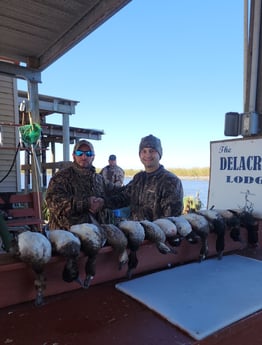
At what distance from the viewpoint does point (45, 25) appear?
317 cm

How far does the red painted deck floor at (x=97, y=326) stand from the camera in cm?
111

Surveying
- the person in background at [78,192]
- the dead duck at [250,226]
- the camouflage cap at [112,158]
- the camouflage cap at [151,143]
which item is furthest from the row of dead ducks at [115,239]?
the camouflage cap at [112,158]

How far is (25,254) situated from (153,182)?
144 centimetres

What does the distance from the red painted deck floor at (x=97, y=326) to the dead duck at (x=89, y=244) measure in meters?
0.11

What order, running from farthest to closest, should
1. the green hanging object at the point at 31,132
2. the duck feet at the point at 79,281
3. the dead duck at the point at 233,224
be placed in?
the green hanging object at the point at 31,132, the dead duck at the point at 233,224, the duck feet at the point at 79,281

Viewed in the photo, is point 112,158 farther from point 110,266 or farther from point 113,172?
point 110,266

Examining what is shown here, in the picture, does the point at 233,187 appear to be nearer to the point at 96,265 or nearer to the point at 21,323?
the point at 96,265

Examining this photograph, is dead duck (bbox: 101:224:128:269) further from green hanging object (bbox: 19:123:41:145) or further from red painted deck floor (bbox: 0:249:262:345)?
green hanging object (bbox: 19:123:41:145)

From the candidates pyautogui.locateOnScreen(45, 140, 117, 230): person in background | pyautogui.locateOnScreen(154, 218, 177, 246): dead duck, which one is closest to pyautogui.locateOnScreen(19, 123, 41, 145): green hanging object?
pyautogui.locateOnScreen(45, 140, 117, 230): person in background

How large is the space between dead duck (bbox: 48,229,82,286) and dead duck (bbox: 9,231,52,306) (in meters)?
0.05

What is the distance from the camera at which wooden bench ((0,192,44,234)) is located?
4125mm

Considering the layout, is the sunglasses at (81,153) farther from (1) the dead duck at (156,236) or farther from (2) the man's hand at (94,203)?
(1) the dead duck at (156,236)

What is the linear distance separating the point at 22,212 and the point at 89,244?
3120 millimetres

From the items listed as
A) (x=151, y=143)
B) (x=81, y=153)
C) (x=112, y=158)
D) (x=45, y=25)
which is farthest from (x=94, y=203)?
(x=112, y=158)
